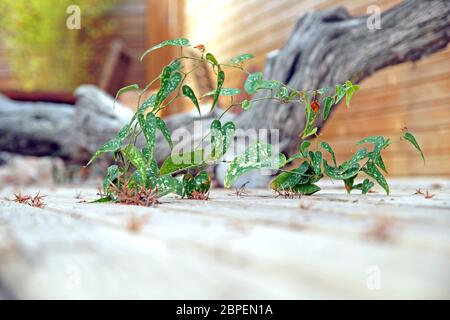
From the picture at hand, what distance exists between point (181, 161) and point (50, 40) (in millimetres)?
5331

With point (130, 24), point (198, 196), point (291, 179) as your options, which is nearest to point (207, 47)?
point (130, 24)

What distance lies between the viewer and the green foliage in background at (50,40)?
19.8 feet

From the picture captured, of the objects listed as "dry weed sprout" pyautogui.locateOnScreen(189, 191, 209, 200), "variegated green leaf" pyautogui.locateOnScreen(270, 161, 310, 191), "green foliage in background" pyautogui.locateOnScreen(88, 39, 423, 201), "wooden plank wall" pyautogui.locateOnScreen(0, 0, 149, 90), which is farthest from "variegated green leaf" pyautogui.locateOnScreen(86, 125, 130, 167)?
"wooden plank wall" pyautogui.locateOnScreen(0, 0, 149, 90)

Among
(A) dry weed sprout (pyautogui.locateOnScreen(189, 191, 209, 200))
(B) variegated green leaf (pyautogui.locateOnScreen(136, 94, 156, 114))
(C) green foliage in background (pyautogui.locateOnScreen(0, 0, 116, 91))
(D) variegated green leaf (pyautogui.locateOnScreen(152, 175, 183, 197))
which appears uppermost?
(C) green foliage in background (pyautogui.locateOnScreen(0, 0, 116, 91))

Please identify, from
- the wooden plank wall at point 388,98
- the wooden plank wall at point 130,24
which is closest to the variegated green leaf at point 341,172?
the wooden plank wall at point 388,98

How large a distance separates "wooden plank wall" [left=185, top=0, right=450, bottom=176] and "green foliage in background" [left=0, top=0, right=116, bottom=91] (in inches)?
89.5

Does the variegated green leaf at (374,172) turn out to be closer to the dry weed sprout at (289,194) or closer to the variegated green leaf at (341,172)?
the variegated green leaf at (341,172)

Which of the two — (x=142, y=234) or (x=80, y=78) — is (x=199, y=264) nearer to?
(x=142, y=234)

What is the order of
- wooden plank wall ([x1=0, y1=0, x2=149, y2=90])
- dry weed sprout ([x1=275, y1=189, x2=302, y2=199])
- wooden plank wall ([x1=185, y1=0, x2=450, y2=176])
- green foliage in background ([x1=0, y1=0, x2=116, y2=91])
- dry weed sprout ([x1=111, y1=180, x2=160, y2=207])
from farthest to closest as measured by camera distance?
1. wooden plank wall ([x1=0, y1=0, x2=149, y2=90])
2. green foliage in background ([x1=0, y1=0, x2=116, y2=91])
3. wooden plank wall ([x1=185, y1=0, x2=450, y2=176])
4. dry weed sprout ([x1=275, y1=189, x2=302, y2=199])
5. dry weed sprout ([x1=111, y1=180, x2=160, y2=207])

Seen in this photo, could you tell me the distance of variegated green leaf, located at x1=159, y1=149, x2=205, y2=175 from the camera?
1.29m

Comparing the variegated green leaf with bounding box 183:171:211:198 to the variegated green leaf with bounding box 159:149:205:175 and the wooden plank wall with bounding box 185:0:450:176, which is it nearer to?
the variegated green leaf with bounding box 159:149:205:175

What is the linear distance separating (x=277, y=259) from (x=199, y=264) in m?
0.07

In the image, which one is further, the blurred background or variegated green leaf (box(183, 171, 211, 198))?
the blurred background
